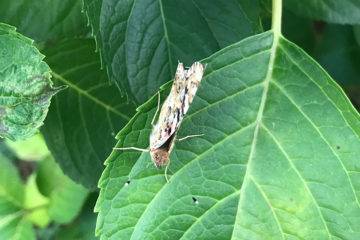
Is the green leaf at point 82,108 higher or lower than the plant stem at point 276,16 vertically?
lower

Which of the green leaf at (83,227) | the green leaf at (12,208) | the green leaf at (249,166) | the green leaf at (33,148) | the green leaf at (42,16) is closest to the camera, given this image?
the green leaf at (249,166)

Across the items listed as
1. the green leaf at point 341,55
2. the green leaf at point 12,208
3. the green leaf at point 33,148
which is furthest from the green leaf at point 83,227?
the green leaf at point 341,55

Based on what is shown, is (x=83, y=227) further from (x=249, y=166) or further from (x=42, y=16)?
(x=249, y=166)

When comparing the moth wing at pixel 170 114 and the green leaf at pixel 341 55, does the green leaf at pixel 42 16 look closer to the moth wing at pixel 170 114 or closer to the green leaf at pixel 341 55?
the moth wing at pixel 170 114

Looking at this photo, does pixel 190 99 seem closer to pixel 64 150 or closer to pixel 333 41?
pixel 64 150

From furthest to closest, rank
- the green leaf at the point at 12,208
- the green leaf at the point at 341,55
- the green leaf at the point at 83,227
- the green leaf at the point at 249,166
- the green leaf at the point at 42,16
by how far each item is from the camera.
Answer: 1. the green leaf at the point at 341,55
2. the green leaf at the point at 83,227
3. the green leaf at the point at 12,208
4. the green leaf at the point at 42,16
5. the green leaf at the point at 249,166

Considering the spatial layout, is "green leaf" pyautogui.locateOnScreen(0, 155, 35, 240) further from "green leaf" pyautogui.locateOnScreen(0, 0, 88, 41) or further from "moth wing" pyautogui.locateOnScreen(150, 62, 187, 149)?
"moth wing" pyautogui.locateOnScreen(150, 62, 187, 149)

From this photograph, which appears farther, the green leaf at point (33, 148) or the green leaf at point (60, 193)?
the green leaf at point (33, 148)
